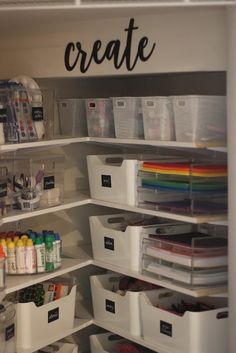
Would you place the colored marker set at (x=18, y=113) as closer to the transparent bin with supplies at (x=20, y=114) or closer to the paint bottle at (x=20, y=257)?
the transparent bin with supplies at (x=20, y=114)

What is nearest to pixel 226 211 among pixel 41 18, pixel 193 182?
pixel 193 182

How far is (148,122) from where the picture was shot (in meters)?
2.82

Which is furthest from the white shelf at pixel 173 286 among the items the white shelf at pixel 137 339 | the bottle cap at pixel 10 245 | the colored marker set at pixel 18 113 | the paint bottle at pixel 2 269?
the colored marker set at pixel 18 113

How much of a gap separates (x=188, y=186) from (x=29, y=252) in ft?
2.59

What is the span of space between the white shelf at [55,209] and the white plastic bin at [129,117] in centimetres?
40

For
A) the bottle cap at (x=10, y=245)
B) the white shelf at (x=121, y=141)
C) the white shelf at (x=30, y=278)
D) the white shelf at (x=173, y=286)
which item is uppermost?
the white shelf at (x=121, y=141)

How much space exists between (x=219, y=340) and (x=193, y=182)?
71 cm

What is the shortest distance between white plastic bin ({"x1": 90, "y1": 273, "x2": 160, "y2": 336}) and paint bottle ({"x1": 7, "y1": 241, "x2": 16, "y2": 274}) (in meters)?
0.56

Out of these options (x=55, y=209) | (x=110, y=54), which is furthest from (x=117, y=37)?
(x=55, y=209)

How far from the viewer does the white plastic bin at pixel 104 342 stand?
3271mm

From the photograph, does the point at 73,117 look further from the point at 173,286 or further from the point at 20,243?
the point at 173,286

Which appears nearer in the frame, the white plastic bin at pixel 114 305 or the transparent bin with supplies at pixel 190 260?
the transparent bin with supplies at pixel 190 260

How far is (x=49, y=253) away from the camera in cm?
292

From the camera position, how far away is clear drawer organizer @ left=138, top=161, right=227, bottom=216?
271 cm
